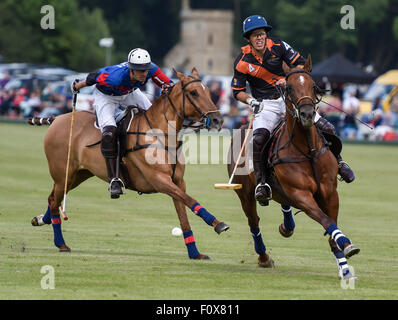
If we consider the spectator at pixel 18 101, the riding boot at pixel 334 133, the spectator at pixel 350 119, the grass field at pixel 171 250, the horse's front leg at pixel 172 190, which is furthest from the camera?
the spectator at pixel 18 101

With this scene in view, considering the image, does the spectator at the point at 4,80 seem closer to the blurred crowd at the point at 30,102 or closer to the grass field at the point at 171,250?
the blurred crowd at the point at 30,102

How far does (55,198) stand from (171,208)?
5.50 meters

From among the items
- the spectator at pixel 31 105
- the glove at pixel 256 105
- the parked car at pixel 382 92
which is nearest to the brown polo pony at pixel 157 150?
the glove at pixel 256 105

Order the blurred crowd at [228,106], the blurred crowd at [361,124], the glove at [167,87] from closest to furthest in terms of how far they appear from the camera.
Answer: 1. the glove at [167,87]
2. the blurred crowd at [228,106]
3. the blurred crowd at [361,124]

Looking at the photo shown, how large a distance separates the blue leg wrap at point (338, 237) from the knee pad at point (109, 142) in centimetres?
316

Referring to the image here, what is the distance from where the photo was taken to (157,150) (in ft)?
39.1

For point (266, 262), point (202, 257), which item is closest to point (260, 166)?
point (266, 262)

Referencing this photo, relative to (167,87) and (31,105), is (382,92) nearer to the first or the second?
(31,105)

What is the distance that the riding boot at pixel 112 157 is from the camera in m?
12.1

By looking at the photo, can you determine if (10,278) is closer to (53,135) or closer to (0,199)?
(53,135)

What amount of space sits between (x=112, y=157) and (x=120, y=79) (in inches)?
38.0

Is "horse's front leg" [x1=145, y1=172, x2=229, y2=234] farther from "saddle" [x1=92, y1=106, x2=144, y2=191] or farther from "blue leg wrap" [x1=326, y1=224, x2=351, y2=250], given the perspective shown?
"blue leg wrap" [x1=326, y1=224, x2=351, y2=250]

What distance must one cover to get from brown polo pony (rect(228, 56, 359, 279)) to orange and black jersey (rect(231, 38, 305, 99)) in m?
0.76

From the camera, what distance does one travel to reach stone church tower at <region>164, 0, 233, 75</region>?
106m
